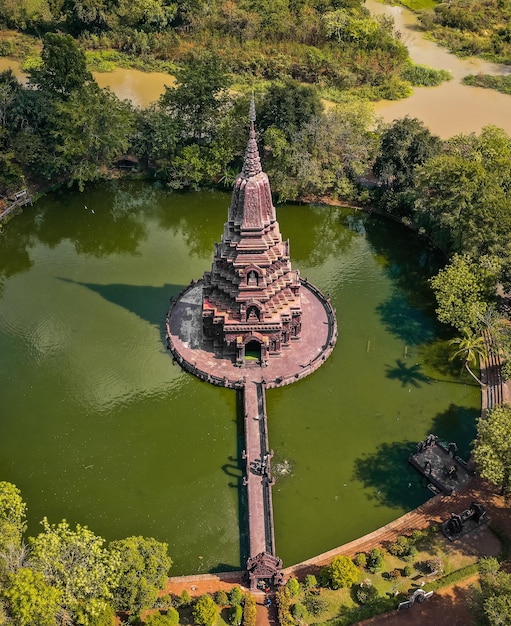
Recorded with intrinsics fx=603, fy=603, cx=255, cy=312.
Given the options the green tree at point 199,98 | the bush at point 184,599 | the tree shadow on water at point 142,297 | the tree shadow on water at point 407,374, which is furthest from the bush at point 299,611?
the green tree at point 199,98

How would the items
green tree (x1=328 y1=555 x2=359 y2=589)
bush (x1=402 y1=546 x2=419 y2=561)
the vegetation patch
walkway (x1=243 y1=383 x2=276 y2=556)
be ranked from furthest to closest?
the vegetation patch < walkway (x1=243 y1=383 x2=276 y2=556) < bush (x1=402 y1=546 x2=419 y2=561) < green tree (x1=328 y1=555 x2=359 y2=589)

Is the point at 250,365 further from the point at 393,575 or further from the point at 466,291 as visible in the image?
the point at 393,575

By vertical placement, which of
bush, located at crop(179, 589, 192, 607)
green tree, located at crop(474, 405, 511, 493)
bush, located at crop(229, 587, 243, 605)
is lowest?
bush, located at crop(179, 589, 192, 607)

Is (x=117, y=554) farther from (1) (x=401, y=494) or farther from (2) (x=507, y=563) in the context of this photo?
(2) (x=507, y=563)

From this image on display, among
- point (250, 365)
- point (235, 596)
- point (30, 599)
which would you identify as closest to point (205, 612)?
point (235, 596)

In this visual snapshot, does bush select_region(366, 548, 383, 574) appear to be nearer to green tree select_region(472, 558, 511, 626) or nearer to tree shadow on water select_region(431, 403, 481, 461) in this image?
green tree select_region(472, 558, 511, 626)

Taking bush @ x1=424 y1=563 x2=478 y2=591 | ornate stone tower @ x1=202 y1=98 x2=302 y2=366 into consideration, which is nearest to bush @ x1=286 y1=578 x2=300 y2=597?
bush @ x1=424 y1=563 x2=478 y2=591

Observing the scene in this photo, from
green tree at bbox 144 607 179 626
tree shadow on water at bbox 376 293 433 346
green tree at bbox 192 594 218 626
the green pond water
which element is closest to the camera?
green tree at bbox 144 607 179 626
